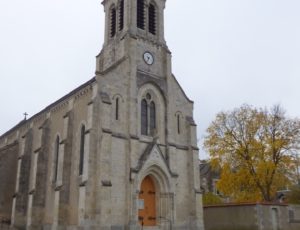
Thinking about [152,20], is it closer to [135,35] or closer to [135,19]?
[135,19]

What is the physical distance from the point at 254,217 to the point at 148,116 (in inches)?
436

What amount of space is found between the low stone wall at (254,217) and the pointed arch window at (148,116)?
8.67 meters

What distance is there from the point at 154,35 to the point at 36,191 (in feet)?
55.0

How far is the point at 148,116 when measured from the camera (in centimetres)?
2930

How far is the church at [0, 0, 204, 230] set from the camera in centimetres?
2497

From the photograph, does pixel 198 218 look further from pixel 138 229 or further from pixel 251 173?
pixel 251 173

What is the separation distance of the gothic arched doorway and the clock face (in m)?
9.59

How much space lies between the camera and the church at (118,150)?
2497 cm

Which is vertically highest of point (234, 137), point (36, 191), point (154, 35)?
point (154, 35)

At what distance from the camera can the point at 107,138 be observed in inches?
992

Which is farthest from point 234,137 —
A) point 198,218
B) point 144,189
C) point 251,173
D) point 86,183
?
point 86,183

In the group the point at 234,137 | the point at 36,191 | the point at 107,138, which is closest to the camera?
the point at 107,138

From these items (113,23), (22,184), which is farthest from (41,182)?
(113,23)

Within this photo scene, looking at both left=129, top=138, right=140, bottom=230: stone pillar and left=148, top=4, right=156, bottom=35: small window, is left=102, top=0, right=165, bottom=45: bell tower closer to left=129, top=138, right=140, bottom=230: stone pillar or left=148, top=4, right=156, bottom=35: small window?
left=148, top=4, right=156, bottom=35: small window
